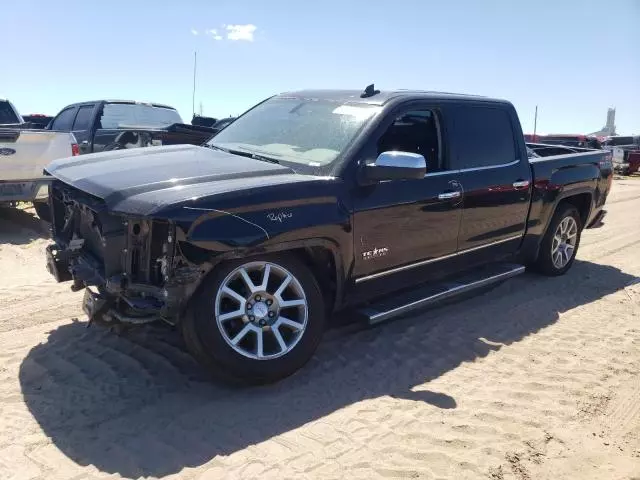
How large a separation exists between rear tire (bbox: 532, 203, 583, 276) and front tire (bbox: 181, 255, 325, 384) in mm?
3474

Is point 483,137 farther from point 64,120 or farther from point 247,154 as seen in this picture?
point 64,120

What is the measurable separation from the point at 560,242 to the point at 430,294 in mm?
2574

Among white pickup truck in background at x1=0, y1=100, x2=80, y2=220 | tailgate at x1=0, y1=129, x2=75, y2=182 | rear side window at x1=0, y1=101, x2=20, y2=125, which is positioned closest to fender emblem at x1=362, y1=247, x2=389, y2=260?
white pickup truck in background at x1=0, y1=100, x2=80, y2=220

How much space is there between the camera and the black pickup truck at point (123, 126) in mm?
8445

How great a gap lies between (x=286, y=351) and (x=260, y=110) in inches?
97.0

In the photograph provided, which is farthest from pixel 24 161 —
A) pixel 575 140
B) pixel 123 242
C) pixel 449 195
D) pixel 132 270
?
pixel 575 140

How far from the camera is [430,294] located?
4684mm

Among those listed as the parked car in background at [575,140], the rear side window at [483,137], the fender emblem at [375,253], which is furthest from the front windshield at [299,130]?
the parked car in background at [575,140]

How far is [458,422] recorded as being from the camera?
3369 millimetres

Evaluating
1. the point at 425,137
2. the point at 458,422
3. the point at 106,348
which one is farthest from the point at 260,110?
the point at 458,422

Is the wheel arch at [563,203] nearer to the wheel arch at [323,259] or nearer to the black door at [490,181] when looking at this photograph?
the black door at [490,181]

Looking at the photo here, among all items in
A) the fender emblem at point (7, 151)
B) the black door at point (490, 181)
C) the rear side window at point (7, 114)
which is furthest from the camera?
the rear side window at point (7, 114)

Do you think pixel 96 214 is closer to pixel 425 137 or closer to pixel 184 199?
pixel 184 199

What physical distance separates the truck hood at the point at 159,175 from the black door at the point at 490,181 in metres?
1.74
